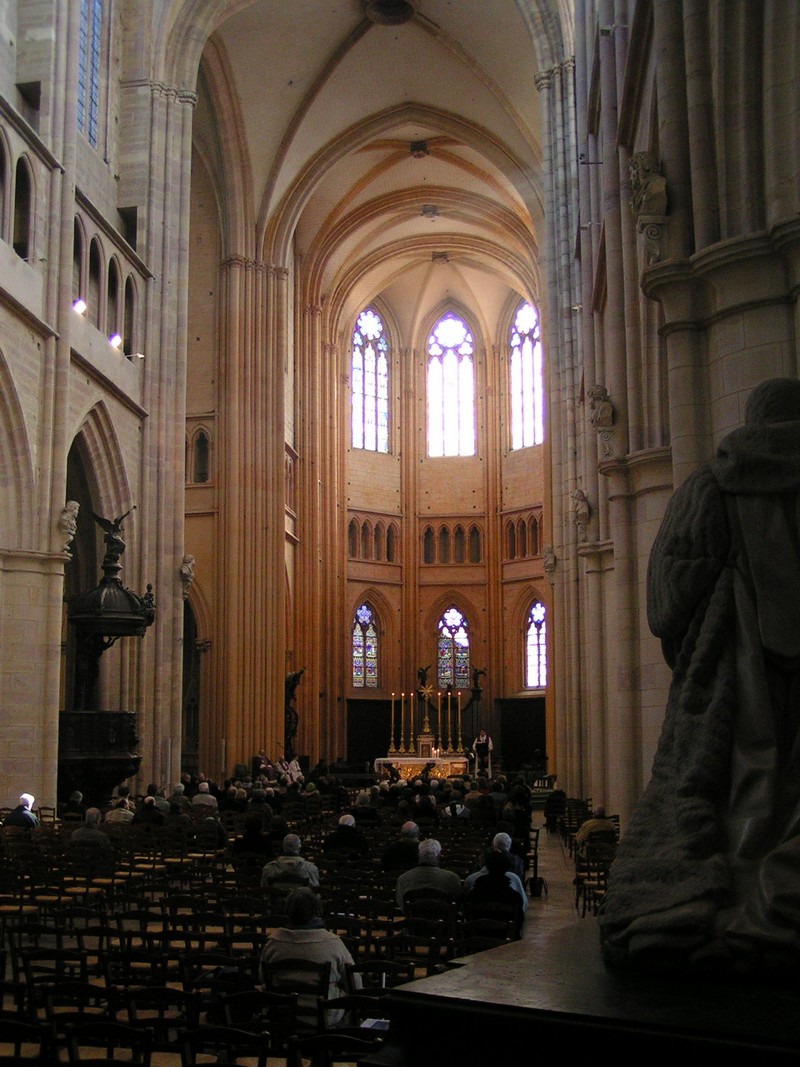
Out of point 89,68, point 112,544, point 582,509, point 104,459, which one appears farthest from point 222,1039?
point 89,68

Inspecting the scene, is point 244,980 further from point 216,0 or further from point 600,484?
point 216,0

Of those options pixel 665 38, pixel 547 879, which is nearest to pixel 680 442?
pixel 665 38

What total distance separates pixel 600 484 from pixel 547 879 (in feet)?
24.1

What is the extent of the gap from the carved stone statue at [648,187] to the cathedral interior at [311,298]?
0.09 feet

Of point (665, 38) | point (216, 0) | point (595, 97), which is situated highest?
point (216, 0)

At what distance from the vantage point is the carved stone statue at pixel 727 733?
4230 millimetres

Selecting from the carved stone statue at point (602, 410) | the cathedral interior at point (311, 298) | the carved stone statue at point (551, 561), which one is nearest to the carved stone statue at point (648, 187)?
the cathedral interior at point (311, 298)

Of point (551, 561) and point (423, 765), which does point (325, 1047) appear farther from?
point (423, 765)

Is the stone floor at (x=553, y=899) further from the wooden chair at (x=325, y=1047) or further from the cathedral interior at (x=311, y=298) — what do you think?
the wooden chair at (x=325, y=1047)

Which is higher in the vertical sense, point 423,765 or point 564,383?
point 564,383

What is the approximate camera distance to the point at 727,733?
15.0ft

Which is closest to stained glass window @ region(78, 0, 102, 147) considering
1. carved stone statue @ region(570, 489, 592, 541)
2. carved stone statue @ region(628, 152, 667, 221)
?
carved stone statue @ region(570, 489, 592, 541)

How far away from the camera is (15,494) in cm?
2109

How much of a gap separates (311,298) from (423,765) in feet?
61.0
